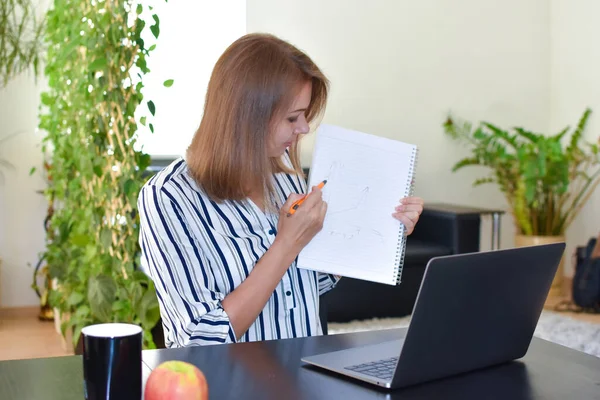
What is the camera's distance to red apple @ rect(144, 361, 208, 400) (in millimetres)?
863

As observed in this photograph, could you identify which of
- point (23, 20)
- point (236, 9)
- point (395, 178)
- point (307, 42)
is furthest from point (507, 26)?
point (395, 178)

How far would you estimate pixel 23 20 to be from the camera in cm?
461

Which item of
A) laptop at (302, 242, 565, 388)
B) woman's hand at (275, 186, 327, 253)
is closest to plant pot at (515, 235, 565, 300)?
woman's hand at (275, 186, 327, 253)

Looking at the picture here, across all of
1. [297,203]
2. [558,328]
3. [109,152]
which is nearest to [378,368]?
[297,203]

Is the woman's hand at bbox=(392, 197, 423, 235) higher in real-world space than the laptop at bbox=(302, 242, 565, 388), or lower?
higher

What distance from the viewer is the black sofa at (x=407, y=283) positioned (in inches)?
180

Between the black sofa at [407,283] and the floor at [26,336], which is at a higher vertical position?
the black sofa at [407,283]

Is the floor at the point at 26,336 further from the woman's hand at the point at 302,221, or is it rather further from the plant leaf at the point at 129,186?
the woman's hand at the point at 302,221

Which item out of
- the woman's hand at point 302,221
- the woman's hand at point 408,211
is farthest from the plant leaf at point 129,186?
the woman's hand at point 408,211

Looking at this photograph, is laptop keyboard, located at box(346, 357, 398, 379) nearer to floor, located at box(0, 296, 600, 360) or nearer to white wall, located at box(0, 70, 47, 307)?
floor, located at box(0, 296, 600, 360)

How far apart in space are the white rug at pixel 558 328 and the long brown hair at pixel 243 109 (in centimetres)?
261

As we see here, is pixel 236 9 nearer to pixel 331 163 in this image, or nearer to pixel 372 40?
pixel 372 40

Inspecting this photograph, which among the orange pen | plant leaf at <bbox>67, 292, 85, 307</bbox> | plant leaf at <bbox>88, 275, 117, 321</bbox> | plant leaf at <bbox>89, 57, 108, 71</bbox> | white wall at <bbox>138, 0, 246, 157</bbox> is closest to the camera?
the orange pen

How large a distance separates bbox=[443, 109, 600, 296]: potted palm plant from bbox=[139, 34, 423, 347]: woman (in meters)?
3.84
